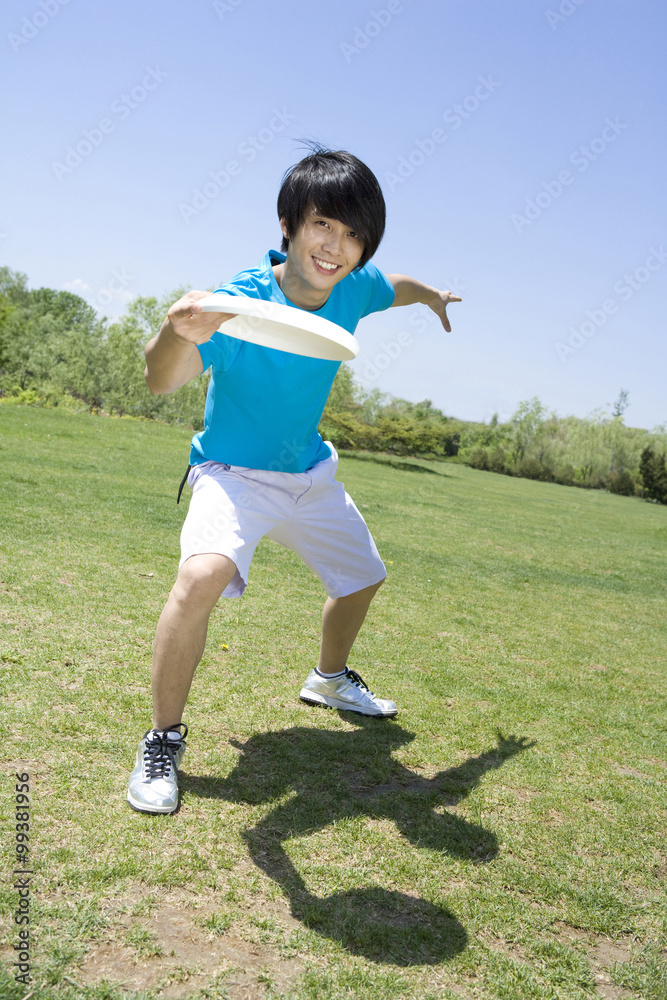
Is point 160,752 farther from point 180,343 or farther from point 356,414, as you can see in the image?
point 356,414

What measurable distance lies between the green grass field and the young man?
1.16 feet

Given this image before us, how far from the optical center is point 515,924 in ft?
7.45

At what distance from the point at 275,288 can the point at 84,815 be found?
6.75ft

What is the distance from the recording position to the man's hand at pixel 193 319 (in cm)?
248

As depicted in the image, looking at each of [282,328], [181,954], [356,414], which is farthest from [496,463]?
[181,954]

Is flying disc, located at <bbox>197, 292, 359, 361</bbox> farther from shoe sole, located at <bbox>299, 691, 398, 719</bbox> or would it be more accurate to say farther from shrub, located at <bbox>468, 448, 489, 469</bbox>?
shrub, located at <bbox>468, 448, 489, 469</bbox>

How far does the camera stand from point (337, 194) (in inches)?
114

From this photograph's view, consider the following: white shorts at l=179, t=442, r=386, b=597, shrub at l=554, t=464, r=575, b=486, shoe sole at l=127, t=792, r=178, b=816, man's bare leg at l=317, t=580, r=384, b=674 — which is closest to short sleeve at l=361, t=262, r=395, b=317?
white shorts at l=179, t=442, r=386, b=597

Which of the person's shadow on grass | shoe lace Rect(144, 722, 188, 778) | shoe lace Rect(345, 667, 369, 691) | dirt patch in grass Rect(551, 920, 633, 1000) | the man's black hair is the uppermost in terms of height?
the man's black hair

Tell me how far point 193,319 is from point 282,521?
1023 mm

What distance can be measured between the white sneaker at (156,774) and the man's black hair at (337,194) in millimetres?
2051

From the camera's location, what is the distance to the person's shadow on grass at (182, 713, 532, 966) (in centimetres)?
Result: 215

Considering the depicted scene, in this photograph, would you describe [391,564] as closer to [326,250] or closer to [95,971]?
[326,250]

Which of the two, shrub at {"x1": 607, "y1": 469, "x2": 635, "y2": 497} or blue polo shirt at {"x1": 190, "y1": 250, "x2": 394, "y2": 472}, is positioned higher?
shrub at {"x1": 607, "y1": 469, "x2": 635, "y2": 497}
